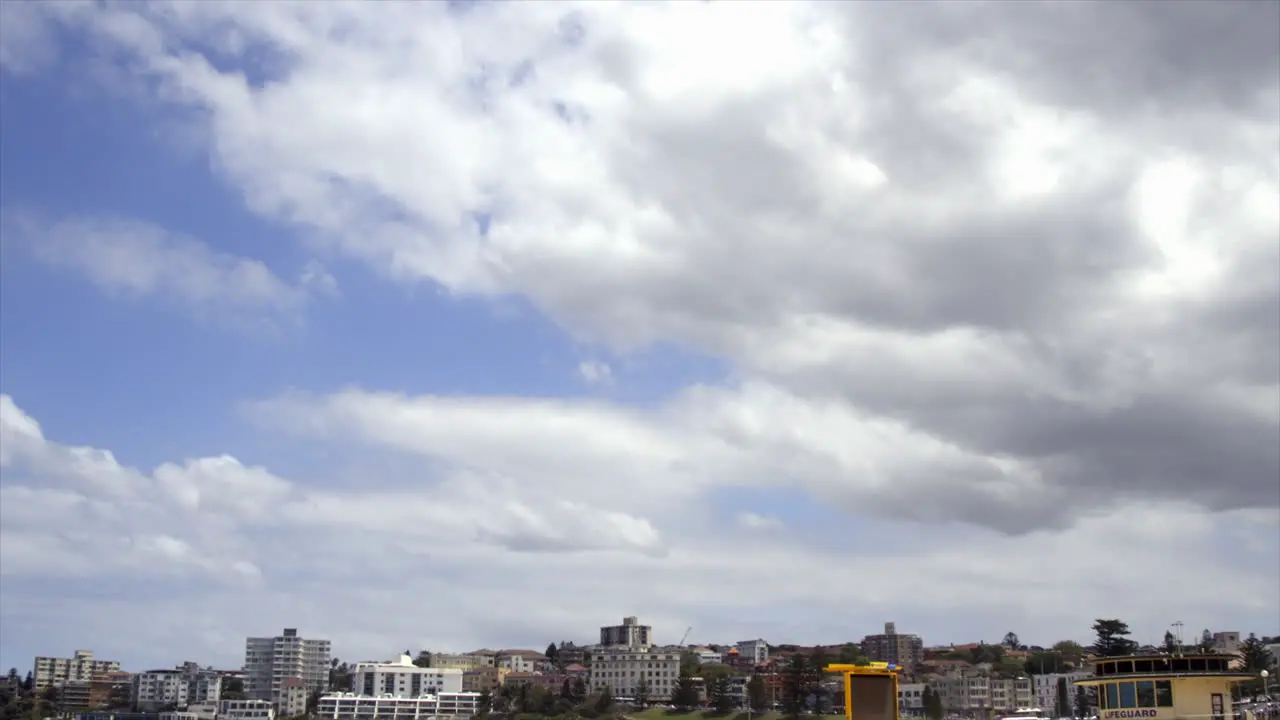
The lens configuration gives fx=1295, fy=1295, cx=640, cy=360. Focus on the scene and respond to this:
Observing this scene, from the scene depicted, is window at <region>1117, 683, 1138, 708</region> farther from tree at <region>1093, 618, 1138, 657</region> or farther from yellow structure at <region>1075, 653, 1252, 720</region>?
tree at <region>1093, 618, 1138, 657</region>

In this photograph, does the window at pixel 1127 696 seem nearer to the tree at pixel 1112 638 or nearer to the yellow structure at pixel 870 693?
the yellow structure at pixel 870 693

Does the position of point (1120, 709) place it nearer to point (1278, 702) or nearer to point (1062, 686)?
point (1278, 702)

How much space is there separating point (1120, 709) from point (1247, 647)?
14250 centimetres

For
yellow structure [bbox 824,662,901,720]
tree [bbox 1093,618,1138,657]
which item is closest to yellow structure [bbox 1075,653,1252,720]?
yellow structure [bbox 824,662,901,720]

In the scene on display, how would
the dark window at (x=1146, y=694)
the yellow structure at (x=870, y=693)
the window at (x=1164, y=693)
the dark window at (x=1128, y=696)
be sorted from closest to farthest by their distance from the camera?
the yellow structure at (x=870, y=693) → the window at (x=1164, y=693) → the dark window at (x=1146, y=694) → the dark window at (x=1128, y=696)

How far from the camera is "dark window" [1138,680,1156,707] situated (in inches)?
2248

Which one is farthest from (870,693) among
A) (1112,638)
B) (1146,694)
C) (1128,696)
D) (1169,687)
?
(1112,638)

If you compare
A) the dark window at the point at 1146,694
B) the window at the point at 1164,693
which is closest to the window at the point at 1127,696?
the dark window at the point at 1146,694

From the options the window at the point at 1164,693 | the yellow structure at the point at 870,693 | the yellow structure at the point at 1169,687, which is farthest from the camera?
the window at the point at 1164,693

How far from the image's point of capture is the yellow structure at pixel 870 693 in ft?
117

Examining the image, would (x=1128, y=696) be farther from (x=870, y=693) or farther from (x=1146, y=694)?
(x=870, y=693)

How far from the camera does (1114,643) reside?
18800cm

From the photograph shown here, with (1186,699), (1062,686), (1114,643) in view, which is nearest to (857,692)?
(1186,699)

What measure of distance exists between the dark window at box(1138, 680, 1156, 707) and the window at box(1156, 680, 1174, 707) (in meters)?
0.19
